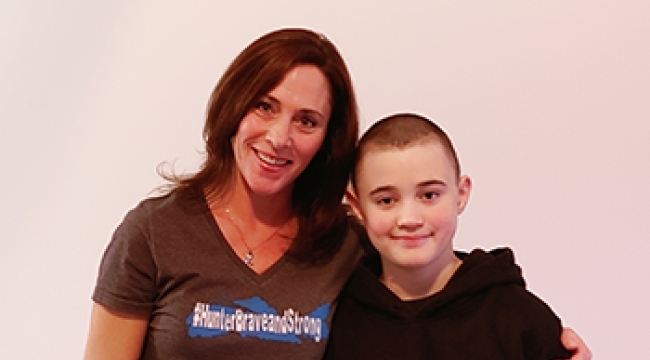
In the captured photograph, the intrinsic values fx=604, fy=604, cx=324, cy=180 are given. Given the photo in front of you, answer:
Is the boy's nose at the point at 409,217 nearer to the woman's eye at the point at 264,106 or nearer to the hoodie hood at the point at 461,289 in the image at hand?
the hoodie hood at the point at 461,289

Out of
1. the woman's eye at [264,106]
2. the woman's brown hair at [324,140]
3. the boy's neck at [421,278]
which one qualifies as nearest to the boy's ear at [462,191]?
the boy's neck at [421,278]

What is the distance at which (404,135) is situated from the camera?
3.51ft

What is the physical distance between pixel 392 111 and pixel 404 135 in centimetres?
71

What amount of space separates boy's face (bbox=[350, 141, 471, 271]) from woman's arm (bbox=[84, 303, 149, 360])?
0.47 m

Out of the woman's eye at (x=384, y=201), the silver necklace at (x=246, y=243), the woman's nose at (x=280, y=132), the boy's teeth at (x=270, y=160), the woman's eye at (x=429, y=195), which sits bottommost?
the silver necklace at (x=246, y=243)

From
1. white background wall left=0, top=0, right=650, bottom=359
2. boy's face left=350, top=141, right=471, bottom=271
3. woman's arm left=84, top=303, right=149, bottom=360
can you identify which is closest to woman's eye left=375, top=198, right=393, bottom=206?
boy's face left=350, top=141, right=471, bottom=271

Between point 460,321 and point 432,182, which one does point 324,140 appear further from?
point 460,321

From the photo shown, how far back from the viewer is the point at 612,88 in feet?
5.48

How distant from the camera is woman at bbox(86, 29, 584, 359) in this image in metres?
1.09

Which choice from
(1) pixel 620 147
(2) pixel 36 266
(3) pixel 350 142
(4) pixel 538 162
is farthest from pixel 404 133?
(2) pixel 36 266

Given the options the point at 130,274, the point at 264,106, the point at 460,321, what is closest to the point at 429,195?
the point at 460,321

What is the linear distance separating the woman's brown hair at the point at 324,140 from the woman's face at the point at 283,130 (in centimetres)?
2

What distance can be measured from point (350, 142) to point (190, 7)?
31.9 inches

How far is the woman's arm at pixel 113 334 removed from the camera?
1.09 meters
